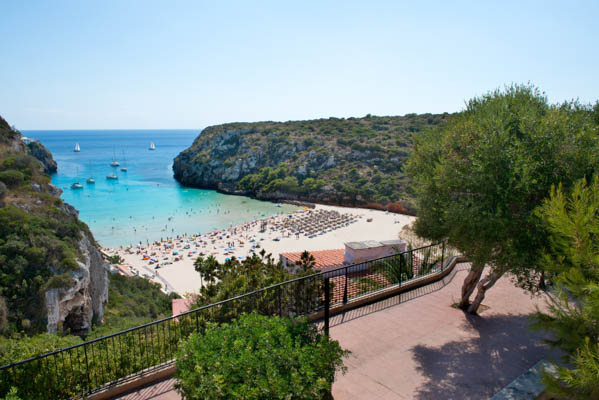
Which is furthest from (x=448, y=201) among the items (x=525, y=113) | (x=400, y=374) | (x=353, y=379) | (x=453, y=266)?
(x=453, y=266)

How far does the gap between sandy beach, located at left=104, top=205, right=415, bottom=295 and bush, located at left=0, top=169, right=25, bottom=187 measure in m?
12.9

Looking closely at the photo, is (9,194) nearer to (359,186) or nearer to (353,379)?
(353,379)

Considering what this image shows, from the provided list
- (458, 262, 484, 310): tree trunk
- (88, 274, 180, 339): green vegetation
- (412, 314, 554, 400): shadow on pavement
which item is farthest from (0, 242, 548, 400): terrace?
(88, 274, 180, 339): green vegetation

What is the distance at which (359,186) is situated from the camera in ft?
220

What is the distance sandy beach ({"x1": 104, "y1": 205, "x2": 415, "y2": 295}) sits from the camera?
36497mm

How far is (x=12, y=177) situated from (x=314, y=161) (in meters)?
60.6

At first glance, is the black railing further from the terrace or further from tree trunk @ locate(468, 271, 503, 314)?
tree trunk @ locate(468, 271, 503, 314)

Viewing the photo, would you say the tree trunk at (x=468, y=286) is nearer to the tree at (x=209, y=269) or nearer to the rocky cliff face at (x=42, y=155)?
the tree at (x=209, y=269)

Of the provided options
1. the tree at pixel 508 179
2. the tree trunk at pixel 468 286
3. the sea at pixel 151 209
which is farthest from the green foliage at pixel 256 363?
the sea at pixel 151 209

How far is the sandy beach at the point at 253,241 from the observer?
3650cm

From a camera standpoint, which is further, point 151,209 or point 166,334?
point 151,209

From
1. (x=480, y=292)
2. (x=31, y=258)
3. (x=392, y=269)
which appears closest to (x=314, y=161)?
(x=31, y=258)

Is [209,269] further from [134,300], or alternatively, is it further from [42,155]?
[42,155]

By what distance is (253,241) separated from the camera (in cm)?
4466
